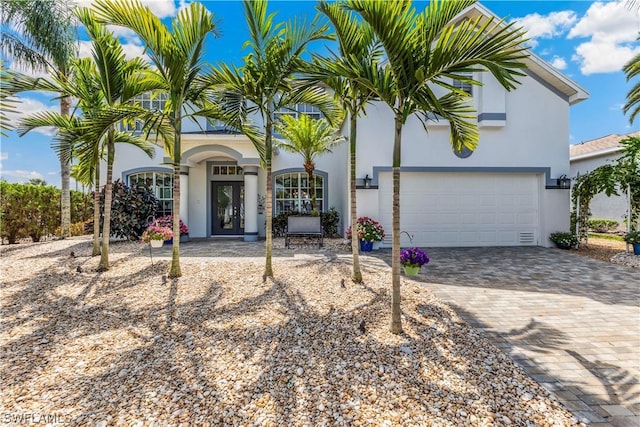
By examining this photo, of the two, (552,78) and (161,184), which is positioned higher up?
(552,78)

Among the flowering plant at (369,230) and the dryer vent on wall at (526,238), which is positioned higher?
the flowering plant at (369,230)

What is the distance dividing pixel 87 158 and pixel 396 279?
6.46 meters

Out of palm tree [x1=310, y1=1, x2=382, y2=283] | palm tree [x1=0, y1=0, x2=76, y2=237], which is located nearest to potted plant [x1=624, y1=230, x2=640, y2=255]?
palm tree [x1=310, y1=1, x2=382, y2=283]

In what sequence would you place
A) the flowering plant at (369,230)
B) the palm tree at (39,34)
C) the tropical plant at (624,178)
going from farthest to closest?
1. the palm tree at (39,34)
2. the flowering plant at (369,230)
3. the tropical plant at (624,178)

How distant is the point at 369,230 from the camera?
955 centimetres

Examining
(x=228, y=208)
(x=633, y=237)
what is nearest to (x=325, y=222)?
(x=228, y=208)

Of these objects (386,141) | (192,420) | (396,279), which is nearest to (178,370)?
(192,420)

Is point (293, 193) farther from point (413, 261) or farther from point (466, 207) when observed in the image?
point (413, 261)

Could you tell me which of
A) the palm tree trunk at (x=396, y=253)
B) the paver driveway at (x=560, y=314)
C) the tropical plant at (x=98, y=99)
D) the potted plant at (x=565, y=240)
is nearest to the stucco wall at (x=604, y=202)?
the potted plant at (x=565, y=240)

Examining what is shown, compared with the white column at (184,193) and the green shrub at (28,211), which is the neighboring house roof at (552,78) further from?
the green shrub at (28,211)

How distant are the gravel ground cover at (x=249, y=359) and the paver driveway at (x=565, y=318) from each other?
1.09 feet

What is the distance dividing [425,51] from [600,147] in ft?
62.2

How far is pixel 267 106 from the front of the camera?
5.84 metres

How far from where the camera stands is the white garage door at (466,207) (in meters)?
10.5
